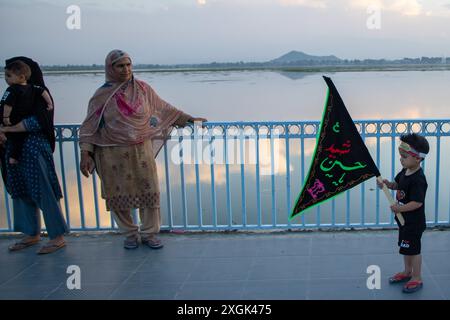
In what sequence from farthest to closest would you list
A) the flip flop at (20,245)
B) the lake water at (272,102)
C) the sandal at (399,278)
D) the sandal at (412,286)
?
1. the lake water at (272,102)
2. the flip flop at (20,245)
3. the sandal at (399,278)
4. the sandal at (412,286)

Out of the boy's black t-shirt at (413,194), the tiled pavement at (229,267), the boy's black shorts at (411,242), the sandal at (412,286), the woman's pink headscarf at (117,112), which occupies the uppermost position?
the woman's pink headscarf at (117,112)

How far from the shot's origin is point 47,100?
3922 millimetres

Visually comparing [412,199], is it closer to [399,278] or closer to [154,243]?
[399,278]

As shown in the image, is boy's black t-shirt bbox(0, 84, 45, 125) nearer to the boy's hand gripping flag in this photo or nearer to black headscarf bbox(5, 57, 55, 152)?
black headscarf bbox(5, 57, 55, 152)

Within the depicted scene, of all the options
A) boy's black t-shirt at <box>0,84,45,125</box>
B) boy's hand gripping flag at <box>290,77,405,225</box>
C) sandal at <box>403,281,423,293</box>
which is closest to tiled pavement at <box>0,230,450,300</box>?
sandal at <box>403,281,423,293</box>

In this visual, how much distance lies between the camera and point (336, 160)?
9.95 feet

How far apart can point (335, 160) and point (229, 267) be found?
1203 mm

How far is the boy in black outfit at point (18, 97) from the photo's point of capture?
382 centimetres

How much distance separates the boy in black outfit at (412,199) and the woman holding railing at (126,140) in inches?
71.4

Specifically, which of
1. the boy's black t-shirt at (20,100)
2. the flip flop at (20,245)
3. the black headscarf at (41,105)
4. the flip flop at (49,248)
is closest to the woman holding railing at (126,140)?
the black headscarf at (41,105)

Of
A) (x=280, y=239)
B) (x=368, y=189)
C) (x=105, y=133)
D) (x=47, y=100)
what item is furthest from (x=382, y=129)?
(x=368, y=189)

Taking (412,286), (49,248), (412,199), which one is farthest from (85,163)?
(412,286)

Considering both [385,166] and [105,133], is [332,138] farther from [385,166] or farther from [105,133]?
[385,166]

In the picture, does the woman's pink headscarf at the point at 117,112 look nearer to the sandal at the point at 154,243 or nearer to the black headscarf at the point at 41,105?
the black headscarf at the point at 41,105
